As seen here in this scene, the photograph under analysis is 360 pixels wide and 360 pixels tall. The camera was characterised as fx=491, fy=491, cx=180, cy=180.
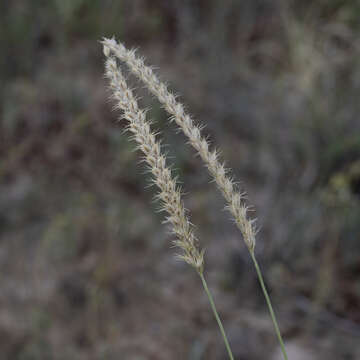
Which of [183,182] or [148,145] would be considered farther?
[183,182]

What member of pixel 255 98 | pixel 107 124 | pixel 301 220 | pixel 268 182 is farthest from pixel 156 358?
pixel 255 98

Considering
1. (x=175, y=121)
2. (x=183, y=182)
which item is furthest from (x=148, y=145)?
(x=183, y=182)

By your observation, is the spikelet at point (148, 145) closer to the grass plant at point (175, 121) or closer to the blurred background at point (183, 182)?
the grass plant at point (175, 121)

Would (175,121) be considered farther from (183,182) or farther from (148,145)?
(183,182)

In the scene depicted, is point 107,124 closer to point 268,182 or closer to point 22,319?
point 268,182

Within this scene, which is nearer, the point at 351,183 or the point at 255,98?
the point at 351,183

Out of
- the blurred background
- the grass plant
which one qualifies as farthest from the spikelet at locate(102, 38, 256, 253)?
the blurred background

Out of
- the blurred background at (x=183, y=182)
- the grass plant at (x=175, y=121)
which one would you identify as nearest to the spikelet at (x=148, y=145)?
the grass plant at (x=175, y=121)

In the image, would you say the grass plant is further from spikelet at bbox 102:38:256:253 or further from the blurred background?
the blurred background
